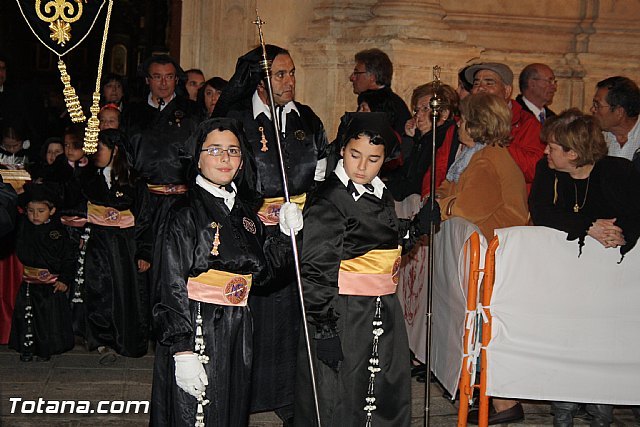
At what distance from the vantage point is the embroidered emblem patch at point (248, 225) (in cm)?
538

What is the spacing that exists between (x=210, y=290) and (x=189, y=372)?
453 mm

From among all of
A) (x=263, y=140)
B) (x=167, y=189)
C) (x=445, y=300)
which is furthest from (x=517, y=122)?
(x=167, y=189)

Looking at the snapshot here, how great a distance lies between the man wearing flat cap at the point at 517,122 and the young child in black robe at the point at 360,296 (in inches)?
86.2

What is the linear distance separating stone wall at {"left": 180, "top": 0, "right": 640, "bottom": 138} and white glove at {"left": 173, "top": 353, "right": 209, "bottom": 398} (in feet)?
21.4

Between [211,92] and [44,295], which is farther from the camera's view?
[211,92]

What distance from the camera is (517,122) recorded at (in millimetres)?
8062

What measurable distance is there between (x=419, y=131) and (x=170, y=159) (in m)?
1.99

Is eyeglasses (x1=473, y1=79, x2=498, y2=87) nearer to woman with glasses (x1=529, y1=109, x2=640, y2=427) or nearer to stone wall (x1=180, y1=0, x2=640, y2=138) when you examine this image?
woman with glasses (x1=529, y1=109, x2=640, y2=427)

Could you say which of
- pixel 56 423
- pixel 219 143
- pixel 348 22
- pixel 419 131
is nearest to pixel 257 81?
pixel 219 143

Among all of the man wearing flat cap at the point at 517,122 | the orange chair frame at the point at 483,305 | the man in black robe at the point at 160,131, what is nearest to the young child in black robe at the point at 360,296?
the orange chair frame at the point at 483,305

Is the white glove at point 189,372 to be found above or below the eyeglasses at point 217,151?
below

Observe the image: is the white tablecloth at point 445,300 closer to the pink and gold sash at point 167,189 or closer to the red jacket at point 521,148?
the red jacket at point 521,148

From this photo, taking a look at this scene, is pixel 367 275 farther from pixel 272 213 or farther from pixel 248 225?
pixel 272 213

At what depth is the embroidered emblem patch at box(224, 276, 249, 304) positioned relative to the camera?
17.1 ft
